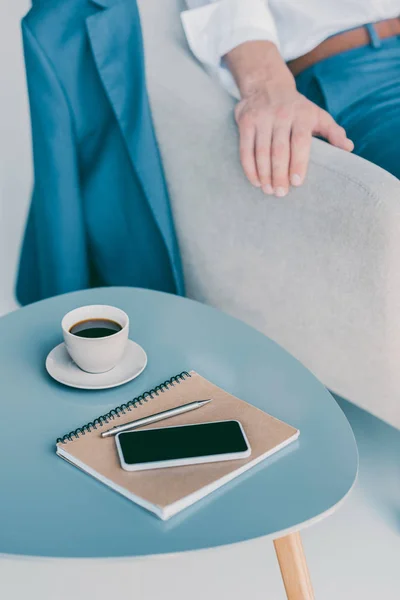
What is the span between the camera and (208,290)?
1.33 m

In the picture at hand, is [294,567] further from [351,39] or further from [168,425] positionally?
[351,39]

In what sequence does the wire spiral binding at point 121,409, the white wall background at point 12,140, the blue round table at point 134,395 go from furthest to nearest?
the white wall background at point 12,140 → the wire spiral binding at point 121,409 → the blue round table at point 134,395

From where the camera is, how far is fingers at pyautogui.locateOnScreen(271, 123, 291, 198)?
1106 millimetres

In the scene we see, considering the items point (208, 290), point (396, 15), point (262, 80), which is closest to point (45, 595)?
point (208, 290)

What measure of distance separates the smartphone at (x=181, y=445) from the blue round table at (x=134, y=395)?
0.03 m

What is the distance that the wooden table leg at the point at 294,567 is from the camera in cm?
86

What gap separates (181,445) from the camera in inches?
29.2

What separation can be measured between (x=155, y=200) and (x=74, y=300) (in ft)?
1.03

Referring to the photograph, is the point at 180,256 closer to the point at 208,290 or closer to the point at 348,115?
the point at 208,290

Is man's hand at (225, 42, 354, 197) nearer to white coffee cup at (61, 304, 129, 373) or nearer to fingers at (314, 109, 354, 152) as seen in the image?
fingers at (314, 109, 354, 152)

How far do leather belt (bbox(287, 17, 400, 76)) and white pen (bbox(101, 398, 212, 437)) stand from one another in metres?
0.87

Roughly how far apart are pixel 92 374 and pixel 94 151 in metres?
0.61

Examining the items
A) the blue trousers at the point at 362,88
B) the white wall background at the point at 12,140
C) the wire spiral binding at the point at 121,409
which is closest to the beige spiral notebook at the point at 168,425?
the wire spiral binding at the point at 121,409

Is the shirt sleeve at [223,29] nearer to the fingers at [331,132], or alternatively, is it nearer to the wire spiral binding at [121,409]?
the fingers at [331,132]
